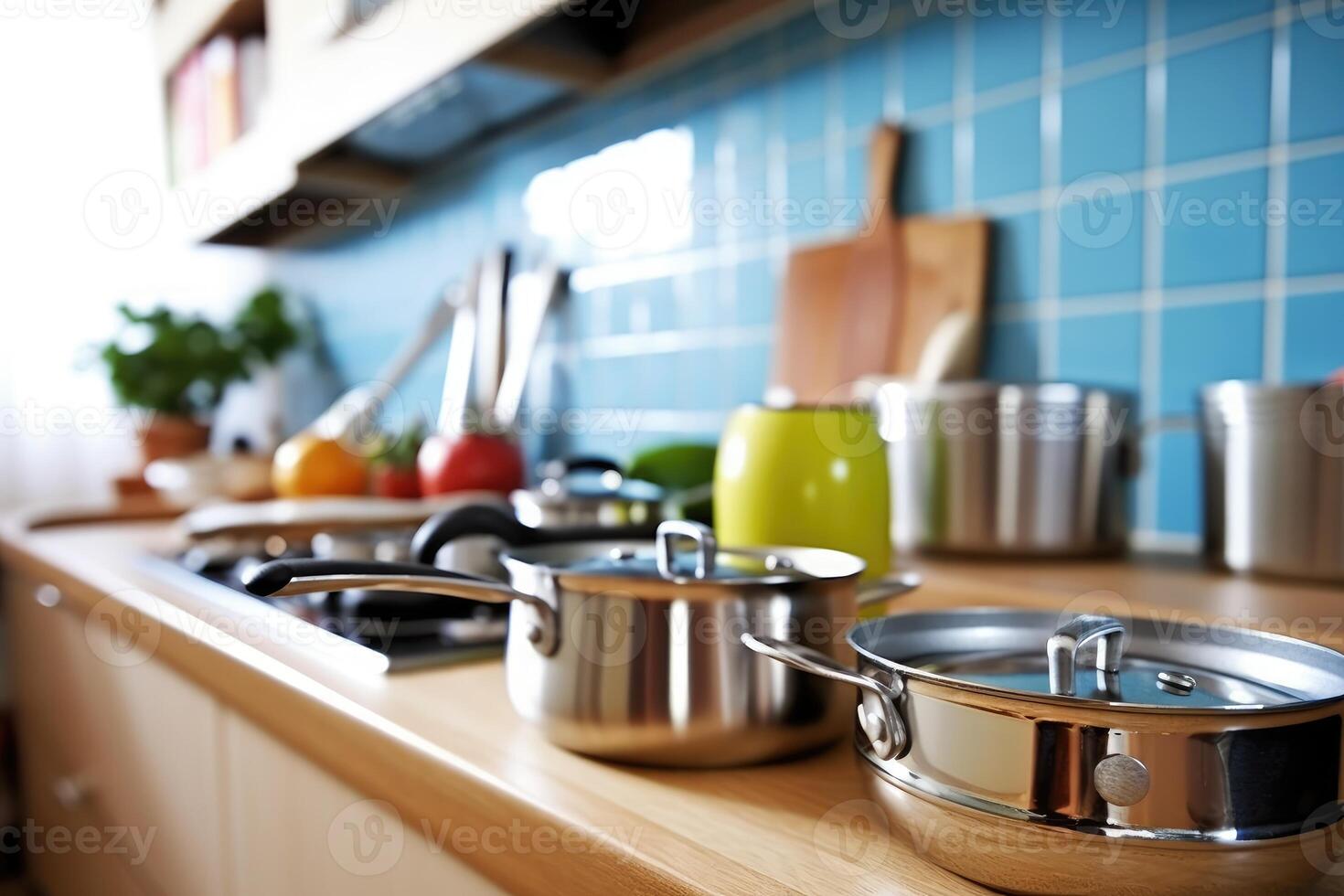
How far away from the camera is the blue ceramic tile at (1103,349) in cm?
94

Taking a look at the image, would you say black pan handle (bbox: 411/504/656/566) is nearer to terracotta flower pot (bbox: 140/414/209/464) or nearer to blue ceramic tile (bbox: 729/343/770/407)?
blue ceramic tile (bbox: 729/343/770/407)

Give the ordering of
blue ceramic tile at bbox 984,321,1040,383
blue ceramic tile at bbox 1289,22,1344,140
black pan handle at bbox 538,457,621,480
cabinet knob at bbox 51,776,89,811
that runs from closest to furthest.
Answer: blue ceramic tile at bbox 1289,22,1344,140 < blue ceramic tile at bbox 984,321,1040,383 < black pan handle at bbox 538,457,621,480 < cabinet knob at bbox 51,776,89,811

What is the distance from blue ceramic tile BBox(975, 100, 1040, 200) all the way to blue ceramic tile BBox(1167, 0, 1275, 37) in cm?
14

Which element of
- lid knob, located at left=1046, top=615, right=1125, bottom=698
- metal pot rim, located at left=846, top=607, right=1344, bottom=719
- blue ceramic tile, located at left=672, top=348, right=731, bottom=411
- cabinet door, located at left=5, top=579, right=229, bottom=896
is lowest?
cabinet door, located at left=5, top=579, right=229, bottom=896

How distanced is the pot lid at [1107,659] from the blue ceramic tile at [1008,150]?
65 cm

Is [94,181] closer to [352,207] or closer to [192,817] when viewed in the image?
[352,207]

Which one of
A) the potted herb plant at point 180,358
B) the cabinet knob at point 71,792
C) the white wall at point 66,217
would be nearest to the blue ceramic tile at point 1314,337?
the cabinet knob at point 71,792

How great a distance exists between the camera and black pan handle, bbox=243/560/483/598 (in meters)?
0.46

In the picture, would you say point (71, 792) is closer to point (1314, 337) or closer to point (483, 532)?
point (483, 532)

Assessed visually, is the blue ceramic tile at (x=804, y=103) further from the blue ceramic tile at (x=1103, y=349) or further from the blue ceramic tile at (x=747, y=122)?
the blue ceramic tile at (x=1103, y=349)

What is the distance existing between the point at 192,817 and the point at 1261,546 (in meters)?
0.88

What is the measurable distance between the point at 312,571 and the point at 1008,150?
812mm

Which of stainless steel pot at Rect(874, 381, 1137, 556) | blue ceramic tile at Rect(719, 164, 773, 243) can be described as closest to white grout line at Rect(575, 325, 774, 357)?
blue ceramic tile at Rect(719, 164, 773, 243)

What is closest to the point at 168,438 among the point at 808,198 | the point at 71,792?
the point at 71,792
